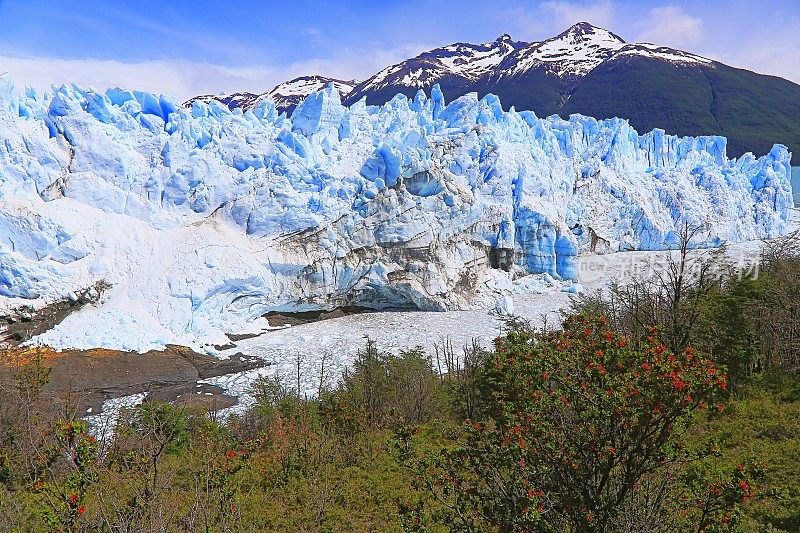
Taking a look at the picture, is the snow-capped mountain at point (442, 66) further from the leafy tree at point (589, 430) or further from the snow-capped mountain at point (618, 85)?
the leafy tree at point (589, 430)

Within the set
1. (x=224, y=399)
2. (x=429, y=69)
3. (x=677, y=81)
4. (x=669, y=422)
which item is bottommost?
(x=224, y=399)

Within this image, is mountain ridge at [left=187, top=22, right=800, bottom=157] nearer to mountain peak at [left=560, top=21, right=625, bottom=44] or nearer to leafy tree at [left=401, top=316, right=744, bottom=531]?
mountain peak at [left=560, top=21, right=625, bottom=44]

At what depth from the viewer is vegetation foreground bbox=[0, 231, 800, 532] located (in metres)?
3.01

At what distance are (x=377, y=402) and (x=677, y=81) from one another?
9775 cm

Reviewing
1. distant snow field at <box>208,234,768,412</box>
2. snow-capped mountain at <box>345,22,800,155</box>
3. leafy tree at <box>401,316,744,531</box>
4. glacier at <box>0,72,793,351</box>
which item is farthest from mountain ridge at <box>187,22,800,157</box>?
leafy tree at <box>401,316,744,531</box>

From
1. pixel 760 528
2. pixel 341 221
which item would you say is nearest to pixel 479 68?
pixel 341 221

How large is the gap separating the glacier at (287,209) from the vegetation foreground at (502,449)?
1186 cm

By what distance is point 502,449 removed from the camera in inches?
138

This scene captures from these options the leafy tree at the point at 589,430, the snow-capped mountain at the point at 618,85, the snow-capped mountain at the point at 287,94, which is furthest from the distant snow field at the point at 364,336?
the snow-capped mountain at the point at 287,94

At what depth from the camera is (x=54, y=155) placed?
21.9 m

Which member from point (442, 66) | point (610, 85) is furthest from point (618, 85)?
point (442, 66)

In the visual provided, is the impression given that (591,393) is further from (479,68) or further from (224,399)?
(479,68)

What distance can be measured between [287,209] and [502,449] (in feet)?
74.2

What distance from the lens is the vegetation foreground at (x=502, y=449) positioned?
3.01 m
